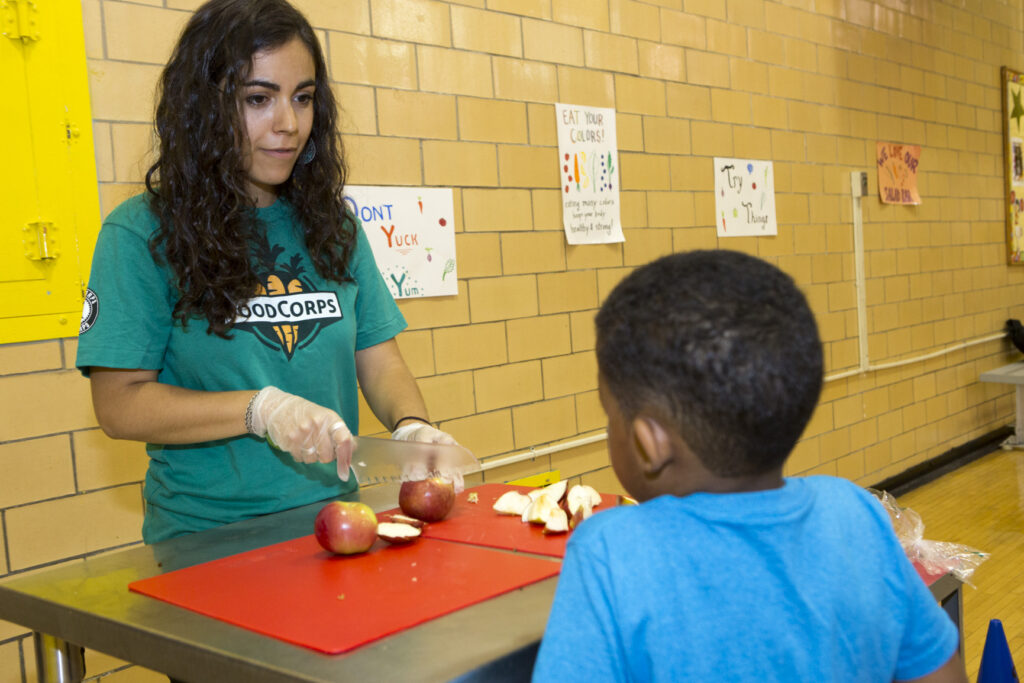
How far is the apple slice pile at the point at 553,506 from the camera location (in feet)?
4.61

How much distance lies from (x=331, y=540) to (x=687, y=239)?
287cm

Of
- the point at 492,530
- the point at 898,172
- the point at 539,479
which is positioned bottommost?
the point at 539,479

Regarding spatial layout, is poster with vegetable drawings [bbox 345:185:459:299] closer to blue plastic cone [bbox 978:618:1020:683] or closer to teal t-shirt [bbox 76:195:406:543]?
teal t-shirt [bbox 76:195:406:543]

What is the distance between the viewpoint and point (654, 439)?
838mm

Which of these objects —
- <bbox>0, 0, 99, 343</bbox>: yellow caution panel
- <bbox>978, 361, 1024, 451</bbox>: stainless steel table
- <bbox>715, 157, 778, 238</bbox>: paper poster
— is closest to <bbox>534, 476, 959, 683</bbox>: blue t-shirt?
<bbox>0, 0, 99, 343</bbox>: yellow caution panel

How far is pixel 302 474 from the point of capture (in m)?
1.64

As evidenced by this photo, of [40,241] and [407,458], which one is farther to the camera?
[40,241]

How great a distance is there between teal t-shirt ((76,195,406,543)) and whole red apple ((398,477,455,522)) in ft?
0.79

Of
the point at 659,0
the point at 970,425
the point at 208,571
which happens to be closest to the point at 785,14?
the point at 659,0

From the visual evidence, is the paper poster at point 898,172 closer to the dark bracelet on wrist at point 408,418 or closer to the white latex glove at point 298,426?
the dark bracelet on wrist at point 408,418

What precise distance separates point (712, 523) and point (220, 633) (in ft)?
1.94

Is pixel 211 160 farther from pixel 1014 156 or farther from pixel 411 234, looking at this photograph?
pixel 1014 156

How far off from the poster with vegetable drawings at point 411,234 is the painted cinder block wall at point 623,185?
6 centimetres

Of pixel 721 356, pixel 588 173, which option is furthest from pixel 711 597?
pixel 588 173
